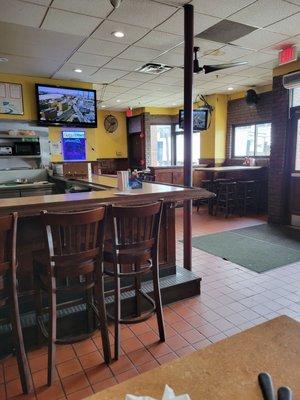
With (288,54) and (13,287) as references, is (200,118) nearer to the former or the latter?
(288,54)

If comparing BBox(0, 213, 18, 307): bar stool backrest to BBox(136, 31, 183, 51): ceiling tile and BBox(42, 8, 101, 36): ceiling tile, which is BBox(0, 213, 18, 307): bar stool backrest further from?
BBox(136, 31, 183, 51): ceiling tile

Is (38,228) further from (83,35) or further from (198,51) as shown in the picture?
(198,51)

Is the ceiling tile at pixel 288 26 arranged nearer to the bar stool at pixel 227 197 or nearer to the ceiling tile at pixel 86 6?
the ceiling tile at pixel 86 6

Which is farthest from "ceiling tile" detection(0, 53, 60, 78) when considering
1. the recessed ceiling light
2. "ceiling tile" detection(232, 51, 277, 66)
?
"ceiling tile" detection(232, 51, 277, 66)

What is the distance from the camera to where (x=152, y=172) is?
7395 mm

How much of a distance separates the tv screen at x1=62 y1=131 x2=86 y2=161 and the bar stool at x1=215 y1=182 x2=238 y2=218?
329cm

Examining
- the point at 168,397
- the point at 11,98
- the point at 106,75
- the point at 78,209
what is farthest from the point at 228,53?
the point at 168,397

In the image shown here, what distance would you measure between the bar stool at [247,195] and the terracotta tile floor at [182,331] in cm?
333

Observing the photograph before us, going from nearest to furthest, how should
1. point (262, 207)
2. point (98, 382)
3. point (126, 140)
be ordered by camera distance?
point (98, 382)
point (262, 207)
point (126, 140)

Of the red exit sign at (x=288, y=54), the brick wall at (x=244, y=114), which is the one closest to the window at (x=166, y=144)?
the brick wall at (x=244, y=114)

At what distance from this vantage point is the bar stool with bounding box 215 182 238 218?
6.81 meters

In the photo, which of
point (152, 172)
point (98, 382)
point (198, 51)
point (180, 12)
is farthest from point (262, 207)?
point (98, 382)

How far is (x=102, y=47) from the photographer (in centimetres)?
428

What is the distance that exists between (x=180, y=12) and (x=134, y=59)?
68.5 inches
